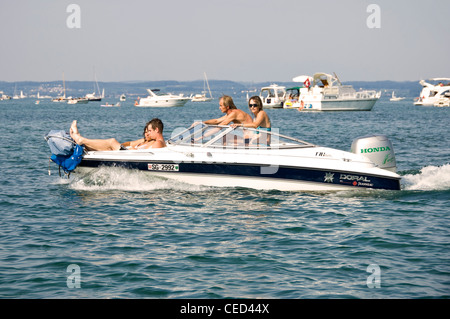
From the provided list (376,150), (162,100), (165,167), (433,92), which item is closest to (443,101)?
(433,92)

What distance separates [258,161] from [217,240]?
3.31 meters

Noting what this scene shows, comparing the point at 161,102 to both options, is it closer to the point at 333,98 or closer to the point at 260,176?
the point at 333,98

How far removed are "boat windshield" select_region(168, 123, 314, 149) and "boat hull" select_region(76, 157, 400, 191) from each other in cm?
55

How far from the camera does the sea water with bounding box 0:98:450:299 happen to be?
6.91 m

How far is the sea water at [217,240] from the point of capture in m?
6.91

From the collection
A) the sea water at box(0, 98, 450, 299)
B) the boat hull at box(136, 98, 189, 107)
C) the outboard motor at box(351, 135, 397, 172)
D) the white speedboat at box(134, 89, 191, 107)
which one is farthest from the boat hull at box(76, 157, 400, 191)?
the boat hull at box(136, 98, 189, 107)

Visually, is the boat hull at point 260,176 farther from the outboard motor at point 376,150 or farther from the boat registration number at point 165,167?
the outboard motor at point 376,150

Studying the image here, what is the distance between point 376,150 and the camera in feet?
39.1

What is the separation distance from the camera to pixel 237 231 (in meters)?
9.35

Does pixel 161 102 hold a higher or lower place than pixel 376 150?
higher

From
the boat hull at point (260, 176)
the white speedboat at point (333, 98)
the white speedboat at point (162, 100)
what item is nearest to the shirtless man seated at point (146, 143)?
the boat hull at point (260, 176)

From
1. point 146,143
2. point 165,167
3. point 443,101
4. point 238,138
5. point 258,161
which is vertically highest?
point 443,101

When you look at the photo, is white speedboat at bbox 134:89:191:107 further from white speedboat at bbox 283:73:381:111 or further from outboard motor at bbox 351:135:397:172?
outboard motor at bbox 351:135:397:172
